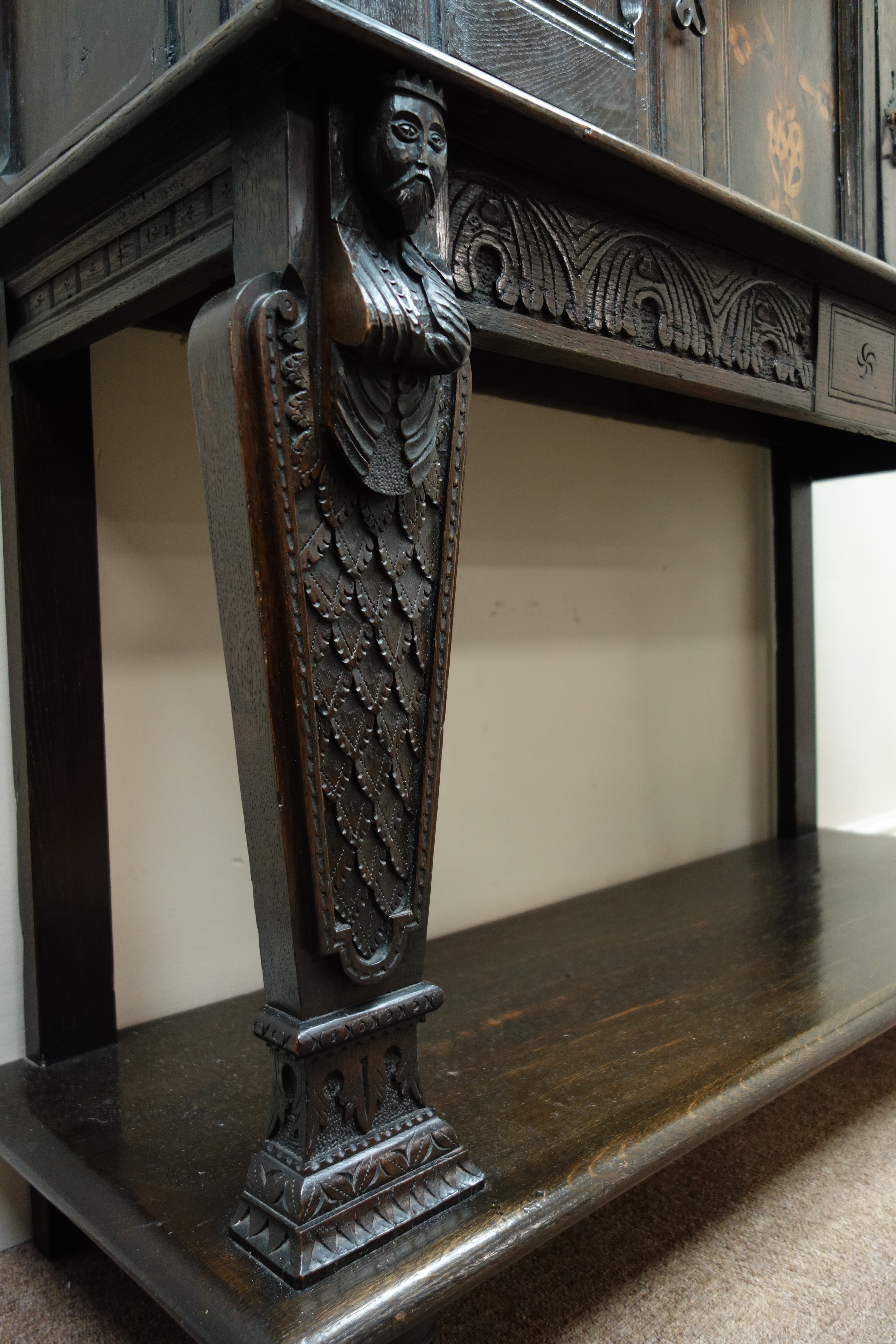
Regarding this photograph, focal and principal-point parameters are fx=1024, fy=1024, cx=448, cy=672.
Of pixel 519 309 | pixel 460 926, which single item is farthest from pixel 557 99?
pixel 460 926

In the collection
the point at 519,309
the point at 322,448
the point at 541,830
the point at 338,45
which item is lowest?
the point at 541,830

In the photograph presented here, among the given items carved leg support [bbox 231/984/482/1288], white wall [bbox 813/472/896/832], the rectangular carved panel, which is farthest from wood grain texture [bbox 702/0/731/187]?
white wall [bbox 813/472/896/832]

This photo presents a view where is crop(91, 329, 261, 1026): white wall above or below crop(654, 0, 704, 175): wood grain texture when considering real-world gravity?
below

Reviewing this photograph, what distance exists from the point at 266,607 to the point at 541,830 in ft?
4.10

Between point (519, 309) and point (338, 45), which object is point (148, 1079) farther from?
point (338, 45)

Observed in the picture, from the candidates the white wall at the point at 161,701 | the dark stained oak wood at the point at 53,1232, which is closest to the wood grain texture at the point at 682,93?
the white wall at the point at 161,701

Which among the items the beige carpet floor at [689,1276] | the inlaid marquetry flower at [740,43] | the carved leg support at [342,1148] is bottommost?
the beige carpet floor at [689,1276]

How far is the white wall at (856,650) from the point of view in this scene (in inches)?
106

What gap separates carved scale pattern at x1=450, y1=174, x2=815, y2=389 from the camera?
889 millimetres

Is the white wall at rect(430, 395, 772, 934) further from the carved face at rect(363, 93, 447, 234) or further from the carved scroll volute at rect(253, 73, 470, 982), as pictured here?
the carved face at rect(363, 93, 447, 234)

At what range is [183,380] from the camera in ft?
4.55

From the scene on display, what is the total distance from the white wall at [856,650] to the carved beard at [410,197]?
202 cm

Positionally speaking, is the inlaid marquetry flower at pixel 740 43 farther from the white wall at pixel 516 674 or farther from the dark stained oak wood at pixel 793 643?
the dark stained oak wood at pixel 793 643

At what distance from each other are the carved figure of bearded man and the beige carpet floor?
92 cm
